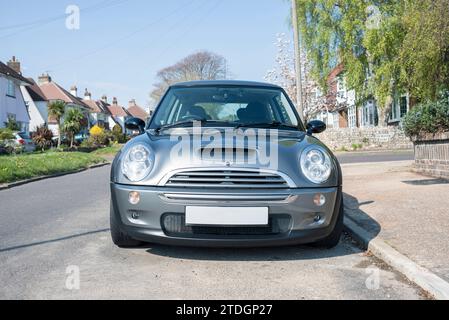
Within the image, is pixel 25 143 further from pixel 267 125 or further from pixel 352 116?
pixel 267 125

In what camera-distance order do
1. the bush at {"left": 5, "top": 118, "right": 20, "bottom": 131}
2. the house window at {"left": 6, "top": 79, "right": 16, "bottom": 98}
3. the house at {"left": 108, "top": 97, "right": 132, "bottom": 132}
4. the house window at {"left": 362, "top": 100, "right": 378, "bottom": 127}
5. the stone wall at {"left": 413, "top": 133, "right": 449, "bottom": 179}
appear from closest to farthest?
the stone wall at {"left": 413, "top": 133, "right": 449, "bottom": 179}, the bush at {"left": 5, "top": 118, "right": 20, "bottom": 131}, the house window at {"left": 362, "top": 100, "right": 378, "bottom": 127}, the house window at {"left": 6, "top": 79, "right": 16, "bottom": 98}, the house at {"left": 108, "top": 97, "right": 132, "bottom": 132}

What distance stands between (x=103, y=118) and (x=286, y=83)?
165ft

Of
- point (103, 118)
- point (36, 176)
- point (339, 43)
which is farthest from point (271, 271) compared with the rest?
point (103, 118)

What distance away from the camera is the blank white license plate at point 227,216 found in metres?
3.63

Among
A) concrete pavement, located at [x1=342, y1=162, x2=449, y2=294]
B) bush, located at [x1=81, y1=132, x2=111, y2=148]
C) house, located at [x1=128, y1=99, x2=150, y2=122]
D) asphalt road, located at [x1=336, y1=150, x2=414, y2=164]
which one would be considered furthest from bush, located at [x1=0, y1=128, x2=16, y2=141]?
house, located at [x1=128, y1=99, x2=150, y2=122]

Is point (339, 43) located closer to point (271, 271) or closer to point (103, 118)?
point (271, 271)

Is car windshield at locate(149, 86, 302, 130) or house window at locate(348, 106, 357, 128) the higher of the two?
house window at locate(348, 106, 357, 128)

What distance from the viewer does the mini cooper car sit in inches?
144

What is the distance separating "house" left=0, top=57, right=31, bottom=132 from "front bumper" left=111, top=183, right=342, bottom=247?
3790 centimetres

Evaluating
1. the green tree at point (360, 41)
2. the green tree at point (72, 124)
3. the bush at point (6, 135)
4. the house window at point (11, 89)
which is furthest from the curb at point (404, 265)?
the green tree at point (72, 124)

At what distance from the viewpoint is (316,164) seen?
3910mm

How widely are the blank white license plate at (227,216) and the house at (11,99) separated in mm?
38222

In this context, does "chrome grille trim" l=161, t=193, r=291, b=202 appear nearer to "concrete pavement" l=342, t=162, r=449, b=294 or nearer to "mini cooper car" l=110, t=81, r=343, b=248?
"mini cooper car" l=110, t=81, r=343, b=248

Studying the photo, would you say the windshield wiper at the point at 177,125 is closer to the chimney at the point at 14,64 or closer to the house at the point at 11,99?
the house at the point at 11,99
